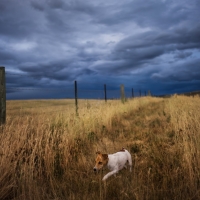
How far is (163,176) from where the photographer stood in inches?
149

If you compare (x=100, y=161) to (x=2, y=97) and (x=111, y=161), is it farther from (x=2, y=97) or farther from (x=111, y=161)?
(x=2, y=97)

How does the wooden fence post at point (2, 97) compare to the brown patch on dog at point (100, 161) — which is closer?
the brown patch on dog at point (100, 161)

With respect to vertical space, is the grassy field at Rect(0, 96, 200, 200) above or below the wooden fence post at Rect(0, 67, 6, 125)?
below

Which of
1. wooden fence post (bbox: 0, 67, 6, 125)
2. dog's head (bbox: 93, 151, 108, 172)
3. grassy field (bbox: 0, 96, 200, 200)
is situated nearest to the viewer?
grassy field (bbox: 0, 96, 200, 200)

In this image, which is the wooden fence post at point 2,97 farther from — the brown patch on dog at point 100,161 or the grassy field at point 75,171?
the brown patch on dog at point 100,161

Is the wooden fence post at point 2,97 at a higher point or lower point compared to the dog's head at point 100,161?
higher

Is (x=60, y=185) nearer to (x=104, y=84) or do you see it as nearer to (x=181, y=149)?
(x=181, y=149)

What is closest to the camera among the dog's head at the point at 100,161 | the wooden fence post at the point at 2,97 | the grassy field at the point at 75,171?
the grassy field at the point at 75,171

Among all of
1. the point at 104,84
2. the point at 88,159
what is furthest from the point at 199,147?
the point at 104,84

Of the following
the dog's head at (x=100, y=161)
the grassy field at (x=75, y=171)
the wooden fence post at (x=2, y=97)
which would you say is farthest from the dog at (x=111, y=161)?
the wooden fence post at (x=2, y=97)

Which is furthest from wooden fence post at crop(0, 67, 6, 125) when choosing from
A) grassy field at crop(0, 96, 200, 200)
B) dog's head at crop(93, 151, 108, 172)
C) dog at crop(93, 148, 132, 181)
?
dog's head at crop(93, 151, 108, 172)

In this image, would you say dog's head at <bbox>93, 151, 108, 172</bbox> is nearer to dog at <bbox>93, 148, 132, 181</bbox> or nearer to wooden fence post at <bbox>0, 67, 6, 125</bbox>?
dog at <bbox>93, 148, 132, 181</bbox>

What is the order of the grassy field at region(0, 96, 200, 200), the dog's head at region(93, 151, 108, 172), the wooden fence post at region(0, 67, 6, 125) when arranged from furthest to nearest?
the wooden fence post at region(0, 67, 6, 125) → the dog's head at region(93, 151, 108, 172) → the grassy field at region(0, 96, 200, 200)

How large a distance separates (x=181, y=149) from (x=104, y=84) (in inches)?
546
